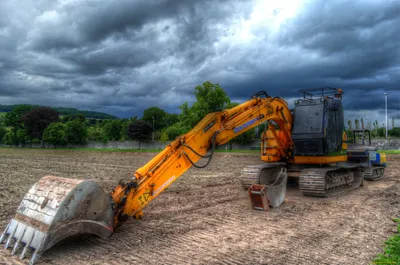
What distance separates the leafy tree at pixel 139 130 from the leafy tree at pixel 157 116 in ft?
107

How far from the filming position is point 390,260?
5395 millimetres

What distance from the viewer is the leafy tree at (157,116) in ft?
312

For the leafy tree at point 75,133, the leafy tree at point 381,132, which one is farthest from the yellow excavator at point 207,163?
the leafy tree at point 75,133

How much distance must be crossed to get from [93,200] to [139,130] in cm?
5530

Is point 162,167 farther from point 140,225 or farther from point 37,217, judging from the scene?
point 37,217

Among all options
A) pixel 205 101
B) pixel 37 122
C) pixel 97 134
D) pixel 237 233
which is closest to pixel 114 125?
pixel 97 134

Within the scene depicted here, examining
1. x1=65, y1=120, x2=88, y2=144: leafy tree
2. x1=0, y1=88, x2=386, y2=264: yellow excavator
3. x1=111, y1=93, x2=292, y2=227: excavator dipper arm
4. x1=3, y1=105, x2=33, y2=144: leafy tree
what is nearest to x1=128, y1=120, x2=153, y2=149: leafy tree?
x1=65, y1=120, x2=88, y2=144: leafy tree

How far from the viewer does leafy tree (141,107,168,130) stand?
95125 mm

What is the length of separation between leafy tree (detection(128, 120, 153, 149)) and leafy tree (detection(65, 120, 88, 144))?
12.9m

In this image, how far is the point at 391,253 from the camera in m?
5.77

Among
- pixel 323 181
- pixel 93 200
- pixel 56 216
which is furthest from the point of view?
pixel 323 181

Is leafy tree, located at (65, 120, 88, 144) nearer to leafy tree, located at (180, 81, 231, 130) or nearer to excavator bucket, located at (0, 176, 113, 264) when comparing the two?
leafy tree, located at (180, 81, 231, 130)

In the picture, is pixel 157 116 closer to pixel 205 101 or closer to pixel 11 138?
pixel 11 138

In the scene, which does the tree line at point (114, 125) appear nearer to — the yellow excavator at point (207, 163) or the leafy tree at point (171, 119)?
the leafy tree at point (171, 119)
